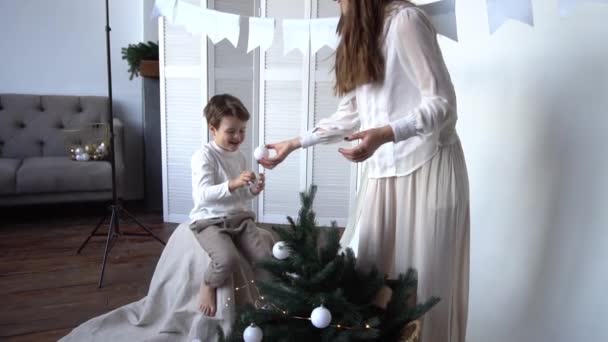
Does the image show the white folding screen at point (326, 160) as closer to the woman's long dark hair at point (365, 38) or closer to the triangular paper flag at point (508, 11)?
the triangular paper flag at point (508, 11)

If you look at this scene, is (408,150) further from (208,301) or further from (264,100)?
(264,100)

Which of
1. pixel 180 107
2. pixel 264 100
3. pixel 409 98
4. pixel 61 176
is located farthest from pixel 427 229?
pixel 61 176

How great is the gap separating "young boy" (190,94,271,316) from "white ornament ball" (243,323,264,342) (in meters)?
0.56

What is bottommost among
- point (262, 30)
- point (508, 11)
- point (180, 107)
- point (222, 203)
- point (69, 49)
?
point (222, 203)

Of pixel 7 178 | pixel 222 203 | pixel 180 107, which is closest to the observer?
pixel 222 203

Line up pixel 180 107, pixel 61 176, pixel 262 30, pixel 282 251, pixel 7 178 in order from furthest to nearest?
pixel 180 107 < pixel 61 176 < pixel 7 178 < pixel 262 30 < pixel 282 251

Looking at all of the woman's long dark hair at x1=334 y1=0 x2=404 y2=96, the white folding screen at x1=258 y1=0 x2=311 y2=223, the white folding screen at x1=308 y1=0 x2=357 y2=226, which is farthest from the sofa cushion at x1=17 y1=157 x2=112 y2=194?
the woman's long dark hair at x1=334 y1=0 x2=404 y2=96

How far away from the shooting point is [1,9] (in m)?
3.32

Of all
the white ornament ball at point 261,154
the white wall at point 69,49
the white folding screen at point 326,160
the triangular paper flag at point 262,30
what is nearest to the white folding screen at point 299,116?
the white folding screen at point 326,160

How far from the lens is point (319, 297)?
915 mm

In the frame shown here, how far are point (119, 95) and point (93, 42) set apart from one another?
45 cm

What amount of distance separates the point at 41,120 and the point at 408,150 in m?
3.18

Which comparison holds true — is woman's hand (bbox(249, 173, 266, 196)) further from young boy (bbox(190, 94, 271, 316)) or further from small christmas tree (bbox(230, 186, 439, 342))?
small christmas tree (bbox(230, 186, 439, 342))

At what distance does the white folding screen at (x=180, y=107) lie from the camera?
10.1 feet
